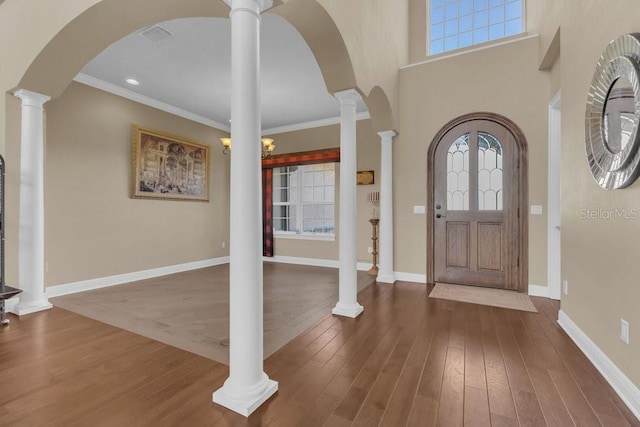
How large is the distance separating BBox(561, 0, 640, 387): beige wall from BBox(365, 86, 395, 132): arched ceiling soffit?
5.97 feet

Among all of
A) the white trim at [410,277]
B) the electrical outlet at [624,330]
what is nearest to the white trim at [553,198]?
the white trim at [410,277]

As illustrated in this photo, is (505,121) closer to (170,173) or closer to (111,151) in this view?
(170,173)

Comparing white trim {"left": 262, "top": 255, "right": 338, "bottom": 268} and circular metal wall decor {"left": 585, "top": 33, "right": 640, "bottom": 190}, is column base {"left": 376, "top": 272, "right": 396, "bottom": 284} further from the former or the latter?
circular metal wall decor {"left": 585, "top": 33, "right": 640, "bottom": 190}

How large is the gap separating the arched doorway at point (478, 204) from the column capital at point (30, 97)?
4676 millimetres

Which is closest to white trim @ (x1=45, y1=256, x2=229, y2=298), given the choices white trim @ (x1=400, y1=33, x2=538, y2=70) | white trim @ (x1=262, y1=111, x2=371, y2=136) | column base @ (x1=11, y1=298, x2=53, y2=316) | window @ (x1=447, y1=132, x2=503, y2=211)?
column base @ (x1=11, y1=298, x2=53, y2=316)

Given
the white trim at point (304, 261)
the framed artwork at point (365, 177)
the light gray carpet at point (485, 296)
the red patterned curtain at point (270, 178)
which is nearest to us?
the light gray carpet at point (485, 296)

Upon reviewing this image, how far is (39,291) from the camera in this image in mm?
3225

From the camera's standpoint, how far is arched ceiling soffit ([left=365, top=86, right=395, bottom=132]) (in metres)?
3.81

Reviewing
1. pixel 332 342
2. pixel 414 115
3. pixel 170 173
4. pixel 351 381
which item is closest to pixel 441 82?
pixel 414 115

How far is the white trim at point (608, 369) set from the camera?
1.65m

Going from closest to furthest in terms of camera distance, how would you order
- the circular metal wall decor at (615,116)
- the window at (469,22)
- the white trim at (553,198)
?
the circular metal wall decor at (615,116)
the white trim at (553,198)
the window at (469,22)

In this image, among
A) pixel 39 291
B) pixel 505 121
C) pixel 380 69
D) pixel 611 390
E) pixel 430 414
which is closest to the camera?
pixel 430 414

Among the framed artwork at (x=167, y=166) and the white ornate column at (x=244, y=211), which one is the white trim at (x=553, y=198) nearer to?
the white ornate column at (x=244, y=211)

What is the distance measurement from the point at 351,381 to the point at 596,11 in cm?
305
